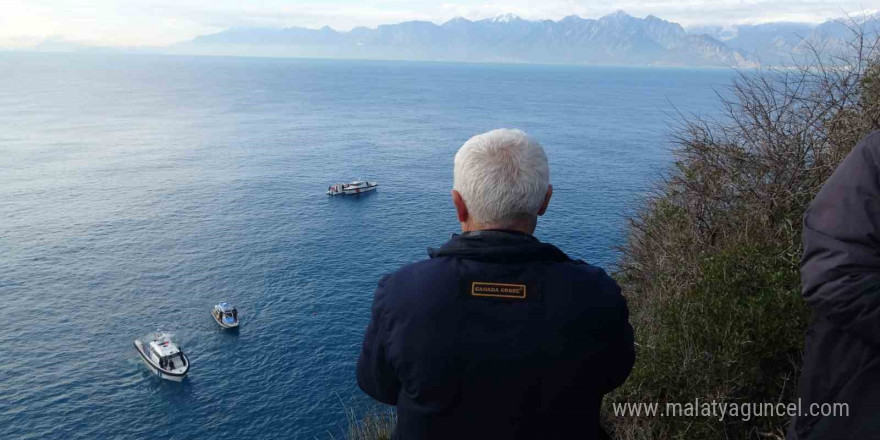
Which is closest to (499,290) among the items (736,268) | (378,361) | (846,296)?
(378,361)

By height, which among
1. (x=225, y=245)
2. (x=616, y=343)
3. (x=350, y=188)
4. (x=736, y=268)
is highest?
(x=616, y=343)

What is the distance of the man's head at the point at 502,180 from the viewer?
2988 millimetres

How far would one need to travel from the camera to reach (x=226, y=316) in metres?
42.7

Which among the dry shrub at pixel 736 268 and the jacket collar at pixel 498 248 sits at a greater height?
the jacket collar at pixel 498 248

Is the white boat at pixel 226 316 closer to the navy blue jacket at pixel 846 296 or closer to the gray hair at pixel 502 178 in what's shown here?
the navy blue jacket at pixel 846 296

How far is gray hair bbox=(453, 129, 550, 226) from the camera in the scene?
9.80ft

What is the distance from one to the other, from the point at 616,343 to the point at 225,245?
58001 millimetres

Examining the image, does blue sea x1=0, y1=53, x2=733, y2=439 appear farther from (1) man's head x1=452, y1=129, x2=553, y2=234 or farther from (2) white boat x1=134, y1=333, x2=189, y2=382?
(1) man's head x1=452, y1=129, x2=553, y2=234

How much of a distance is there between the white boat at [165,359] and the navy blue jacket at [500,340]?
3882 centimetres

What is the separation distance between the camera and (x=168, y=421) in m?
34.2

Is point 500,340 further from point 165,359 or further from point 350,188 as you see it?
point 350,188

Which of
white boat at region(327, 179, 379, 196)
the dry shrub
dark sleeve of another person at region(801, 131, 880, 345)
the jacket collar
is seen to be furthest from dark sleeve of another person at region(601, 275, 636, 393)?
white boat at region(327, 179, 379, 196)

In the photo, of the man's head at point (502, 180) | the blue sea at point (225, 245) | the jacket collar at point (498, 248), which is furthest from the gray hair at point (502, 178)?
the blue sea at point (225, 245)

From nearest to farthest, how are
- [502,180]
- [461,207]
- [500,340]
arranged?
[500,340], [502,180], [461,207]
